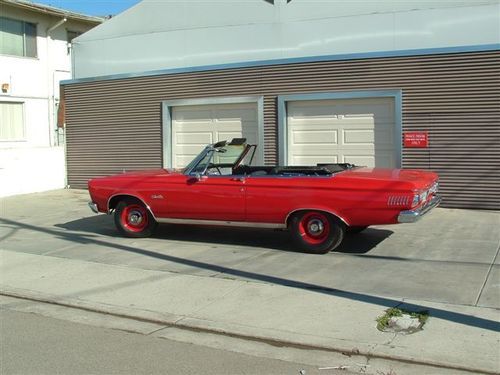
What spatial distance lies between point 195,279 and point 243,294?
0.86m

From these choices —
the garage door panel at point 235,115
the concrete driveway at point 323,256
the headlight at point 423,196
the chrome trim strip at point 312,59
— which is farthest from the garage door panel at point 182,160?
the headlight at point 423,196

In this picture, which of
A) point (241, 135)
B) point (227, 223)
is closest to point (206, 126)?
point (241, 135)

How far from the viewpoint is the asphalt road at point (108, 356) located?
4359 millimetres

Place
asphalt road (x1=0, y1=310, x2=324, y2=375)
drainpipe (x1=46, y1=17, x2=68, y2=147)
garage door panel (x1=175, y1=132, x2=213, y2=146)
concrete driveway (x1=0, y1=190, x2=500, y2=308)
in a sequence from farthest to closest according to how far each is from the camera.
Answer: drainpipe (x1=46, y1=17, x2=68, y2=147) → garage door panel (x1=175, y1=132, x2=213, y2=146) → concrete driveway (x1=0, y1=190, x2=500, y2=308) → asphalt road (x1=0, y1=310, x2=324, y2=375)

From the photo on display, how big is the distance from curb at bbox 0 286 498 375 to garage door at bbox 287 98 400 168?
317 inches

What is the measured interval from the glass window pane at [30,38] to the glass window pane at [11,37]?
0.69 feet

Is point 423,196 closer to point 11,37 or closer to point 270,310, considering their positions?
point 270,310

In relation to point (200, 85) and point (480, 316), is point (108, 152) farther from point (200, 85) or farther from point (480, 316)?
point (480, 316)

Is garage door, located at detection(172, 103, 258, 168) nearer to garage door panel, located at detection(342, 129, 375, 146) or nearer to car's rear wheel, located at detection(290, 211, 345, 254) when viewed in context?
garage door panel, located at detection(342, 129, 375, 146)

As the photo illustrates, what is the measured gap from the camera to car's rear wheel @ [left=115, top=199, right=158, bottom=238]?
30.9 ft

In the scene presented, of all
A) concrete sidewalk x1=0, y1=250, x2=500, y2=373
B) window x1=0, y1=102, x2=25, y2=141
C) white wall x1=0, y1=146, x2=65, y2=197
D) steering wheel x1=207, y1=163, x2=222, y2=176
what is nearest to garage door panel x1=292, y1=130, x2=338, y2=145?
steering wheel x1=207, y1=163, x2=222, y2=176

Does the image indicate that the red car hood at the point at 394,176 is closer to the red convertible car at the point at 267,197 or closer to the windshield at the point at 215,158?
the red convertible car at the point at 267,197

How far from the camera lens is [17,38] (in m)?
20.7

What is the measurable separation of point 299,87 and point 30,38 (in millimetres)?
12350
